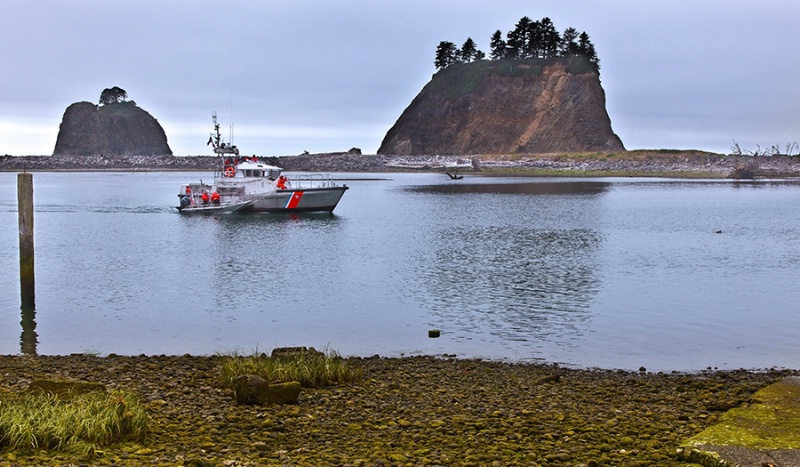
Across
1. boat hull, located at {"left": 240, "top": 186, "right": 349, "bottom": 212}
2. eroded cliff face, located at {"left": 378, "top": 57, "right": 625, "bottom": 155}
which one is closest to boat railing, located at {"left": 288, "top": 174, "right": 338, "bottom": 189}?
boat hull, located at {"left": 240, "top": 186, "right": 349, "bottom": 212}

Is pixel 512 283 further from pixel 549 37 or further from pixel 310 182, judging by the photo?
pixel 549 37

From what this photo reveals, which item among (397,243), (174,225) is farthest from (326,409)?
(174,225)

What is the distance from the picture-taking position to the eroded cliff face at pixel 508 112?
139 meters

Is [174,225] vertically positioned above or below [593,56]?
below

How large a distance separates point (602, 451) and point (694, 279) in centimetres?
1897

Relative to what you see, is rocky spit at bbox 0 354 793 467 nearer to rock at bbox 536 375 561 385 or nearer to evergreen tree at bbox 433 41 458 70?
rock at bbox 536 375 561 385

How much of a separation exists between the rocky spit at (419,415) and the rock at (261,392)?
0.44ft

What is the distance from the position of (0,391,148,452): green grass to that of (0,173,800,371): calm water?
21.9ft

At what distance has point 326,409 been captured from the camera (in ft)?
34.1

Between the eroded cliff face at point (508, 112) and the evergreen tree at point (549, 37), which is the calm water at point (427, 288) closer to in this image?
the eroded cliff face at point (508, 112)

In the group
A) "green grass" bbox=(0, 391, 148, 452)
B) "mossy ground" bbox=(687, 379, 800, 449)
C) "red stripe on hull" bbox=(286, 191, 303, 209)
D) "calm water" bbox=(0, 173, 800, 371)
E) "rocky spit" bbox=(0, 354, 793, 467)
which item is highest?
"red stripe on hull" bbox=(286, 191, 303, 209)

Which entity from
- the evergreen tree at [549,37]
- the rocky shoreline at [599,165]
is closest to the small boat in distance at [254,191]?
the rocky shoreline at [599,165]

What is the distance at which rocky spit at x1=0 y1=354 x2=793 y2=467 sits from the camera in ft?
27.0

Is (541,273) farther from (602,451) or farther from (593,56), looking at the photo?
(593,56)
